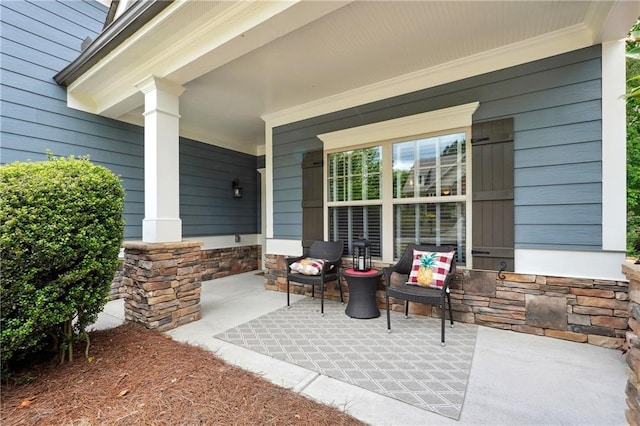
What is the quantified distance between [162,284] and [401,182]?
3008mm

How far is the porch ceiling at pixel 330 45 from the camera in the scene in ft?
7.75

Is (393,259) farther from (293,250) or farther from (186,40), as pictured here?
(186,40)

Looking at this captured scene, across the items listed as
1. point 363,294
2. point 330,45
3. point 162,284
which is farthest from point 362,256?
point 330,45

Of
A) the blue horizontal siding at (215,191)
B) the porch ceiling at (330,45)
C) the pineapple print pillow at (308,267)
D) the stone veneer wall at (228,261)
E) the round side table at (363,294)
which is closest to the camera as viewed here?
the porch ceiling at (330,45)

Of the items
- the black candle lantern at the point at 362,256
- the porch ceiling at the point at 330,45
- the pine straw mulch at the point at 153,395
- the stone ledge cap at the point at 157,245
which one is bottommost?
the pine straw mulch at the point at 153,395

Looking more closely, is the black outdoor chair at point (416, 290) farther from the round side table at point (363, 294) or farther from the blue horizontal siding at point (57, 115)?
the blue horizontal siding at point (57, 115)

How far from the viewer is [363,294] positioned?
3232 mm

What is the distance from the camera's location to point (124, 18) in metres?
2.77

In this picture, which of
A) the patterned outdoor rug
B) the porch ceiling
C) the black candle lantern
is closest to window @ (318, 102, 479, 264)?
the black candle lantern

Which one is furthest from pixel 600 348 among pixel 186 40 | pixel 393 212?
pixel 186 40

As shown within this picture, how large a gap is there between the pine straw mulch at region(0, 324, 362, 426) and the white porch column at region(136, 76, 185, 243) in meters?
1.22

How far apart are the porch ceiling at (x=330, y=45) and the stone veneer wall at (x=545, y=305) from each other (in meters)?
2.23

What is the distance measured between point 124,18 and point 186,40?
2.18 feet

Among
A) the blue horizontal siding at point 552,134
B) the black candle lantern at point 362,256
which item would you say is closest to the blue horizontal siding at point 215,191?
the black candle lantern at point 362,256
